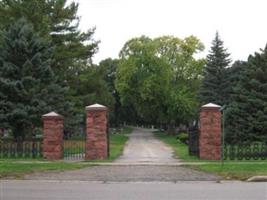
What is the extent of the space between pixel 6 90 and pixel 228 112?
14.6 meters

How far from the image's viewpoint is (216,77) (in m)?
66.6

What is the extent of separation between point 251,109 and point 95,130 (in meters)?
14.3

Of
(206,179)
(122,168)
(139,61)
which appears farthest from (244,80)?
(139,61)

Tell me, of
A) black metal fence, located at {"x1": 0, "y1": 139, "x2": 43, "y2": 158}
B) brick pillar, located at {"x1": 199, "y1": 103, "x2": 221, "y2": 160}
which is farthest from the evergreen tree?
black metal fence, located at {"x1": 0, "y1": 139, "x2": 43, "y2": 158}

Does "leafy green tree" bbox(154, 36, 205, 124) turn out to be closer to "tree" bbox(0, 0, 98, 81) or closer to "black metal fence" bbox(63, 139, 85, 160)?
"tree" bbox(0, 0, 98, 81)

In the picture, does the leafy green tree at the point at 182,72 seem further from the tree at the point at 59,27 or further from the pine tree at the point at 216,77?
the tree at the point at 59,27

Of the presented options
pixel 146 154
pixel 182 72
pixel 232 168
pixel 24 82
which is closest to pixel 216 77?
pixel 182 72

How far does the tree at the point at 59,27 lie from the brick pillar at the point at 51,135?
18666mm

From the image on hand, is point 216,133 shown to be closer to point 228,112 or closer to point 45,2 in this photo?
point 228,112

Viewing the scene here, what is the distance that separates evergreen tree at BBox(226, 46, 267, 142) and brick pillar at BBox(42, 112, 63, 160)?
1452cm

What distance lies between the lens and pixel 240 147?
86.2 ft

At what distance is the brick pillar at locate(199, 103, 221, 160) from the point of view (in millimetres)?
26234

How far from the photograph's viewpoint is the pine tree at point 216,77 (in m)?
64.5

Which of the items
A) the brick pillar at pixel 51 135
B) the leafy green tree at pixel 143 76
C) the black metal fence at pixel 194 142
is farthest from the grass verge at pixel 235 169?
the leafy green tree at pixel 143 76
